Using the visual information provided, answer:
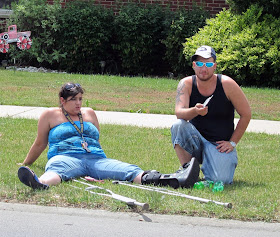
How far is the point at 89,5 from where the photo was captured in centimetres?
1606

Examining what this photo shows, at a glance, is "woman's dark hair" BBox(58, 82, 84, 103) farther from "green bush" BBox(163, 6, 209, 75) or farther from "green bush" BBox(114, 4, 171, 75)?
"green bush" BBox(114, 4, 171, 75)

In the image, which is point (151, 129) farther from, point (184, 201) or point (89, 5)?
point (89, 5)

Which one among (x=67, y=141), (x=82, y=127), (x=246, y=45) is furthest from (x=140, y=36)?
(x=67, y=141)

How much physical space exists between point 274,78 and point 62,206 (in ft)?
29.5

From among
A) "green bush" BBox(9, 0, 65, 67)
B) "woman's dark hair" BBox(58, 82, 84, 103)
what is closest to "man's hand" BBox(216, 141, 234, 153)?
"woman's dark hair" BBox(58, 82, 84, 103)

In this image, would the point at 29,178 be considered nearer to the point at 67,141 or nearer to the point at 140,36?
the point at 67,141

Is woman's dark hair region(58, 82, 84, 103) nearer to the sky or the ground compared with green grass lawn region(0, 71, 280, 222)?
nearer to the sky

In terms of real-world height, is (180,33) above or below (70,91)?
below

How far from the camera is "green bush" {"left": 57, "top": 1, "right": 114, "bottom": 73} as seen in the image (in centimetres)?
1542

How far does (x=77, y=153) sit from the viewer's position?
5691mm

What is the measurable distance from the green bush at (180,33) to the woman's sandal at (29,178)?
10027 millimetres

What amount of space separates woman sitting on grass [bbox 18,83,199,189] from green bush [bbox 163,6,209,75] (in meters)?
9.14

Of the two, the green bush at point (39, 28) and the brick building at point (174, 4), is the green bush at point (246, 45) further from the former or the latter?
the green bush at point (39, 28)

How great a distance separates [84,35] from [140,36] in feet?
4.76
